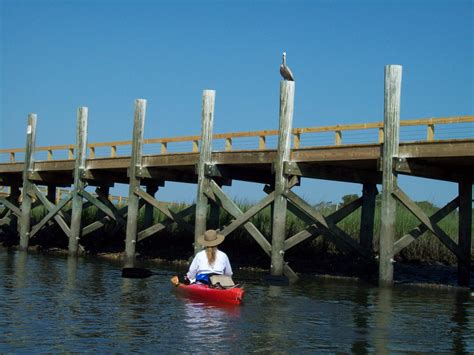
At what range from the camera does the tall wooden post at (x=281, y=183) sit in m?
21.3

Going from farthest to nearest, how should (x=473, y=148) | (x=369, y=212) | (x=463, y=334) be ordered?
(x=369, y=212)
(x=473, y=148)
(x=463, y=334)

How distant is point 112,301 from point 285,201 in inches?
256

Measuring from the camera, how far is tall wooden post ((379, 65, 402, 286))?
19312mm

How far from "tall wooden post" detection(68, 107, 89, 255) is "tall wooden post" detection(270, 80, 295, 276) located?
31.3 feet

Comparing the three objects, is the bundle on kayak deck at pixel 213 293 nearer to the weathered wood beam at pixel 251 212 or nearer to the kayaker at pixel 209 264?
the kayaker at pixel 209 264

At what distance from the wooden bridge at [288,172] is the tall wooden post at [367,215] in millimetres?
28

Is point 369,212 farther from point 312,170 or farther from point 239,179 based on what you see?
point 239,179

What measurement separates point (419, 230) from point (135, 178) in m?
9.67

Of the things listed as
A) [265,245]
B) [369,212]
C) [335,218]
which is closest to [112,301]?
[265,245]

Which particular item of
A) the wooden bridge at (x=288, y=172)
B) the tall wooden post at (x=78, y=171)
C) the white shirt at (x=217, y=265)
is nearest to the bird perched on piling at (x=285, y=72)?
the wooden bridge at (x=288, y=172)

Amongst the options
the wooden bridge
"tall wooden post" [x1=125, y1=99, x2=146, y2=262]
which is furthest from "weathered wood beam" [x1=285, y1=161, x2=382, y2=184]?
"tall wooden post" [x1=125, y1=99, x2=146, y2=262]

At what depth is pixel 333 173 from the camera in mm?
22469

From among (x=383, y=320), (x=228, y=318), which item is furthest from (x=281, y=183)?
(x=228, y=318)

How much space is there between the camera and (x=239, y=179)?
25250 mm
